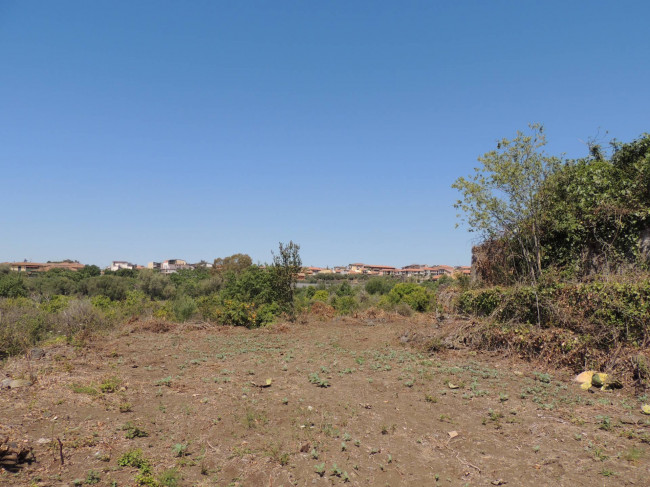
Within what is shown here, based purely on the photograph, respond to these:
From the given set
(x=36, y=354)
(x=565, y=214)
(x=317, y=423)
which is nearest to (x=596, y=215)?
(x=565, y=214)

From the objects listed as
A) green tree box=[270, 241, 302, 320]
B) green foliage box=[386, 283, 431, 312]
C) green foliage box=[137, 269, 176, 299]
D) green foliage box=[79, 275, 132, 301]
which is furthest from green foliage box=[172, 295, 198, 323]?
green foliage box=[79, 275, 132, 301]

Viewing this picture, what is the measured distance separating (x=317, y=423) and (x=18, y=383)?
5.26m

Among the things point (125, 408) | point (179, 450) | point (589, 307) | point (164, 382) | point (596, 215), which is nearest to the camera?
point (179, 450)

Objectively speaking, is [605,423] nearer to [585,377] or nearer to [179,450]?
[585,377]

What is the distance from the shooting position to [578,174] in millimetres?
10867

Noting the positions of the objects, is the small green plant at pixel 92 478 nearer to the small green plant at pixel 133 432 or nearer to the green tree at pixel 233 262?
the small green plant at pixel 133 432

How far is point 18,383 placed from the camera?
6.62 metres

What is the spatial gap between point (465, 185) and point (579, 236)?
3.20 meters

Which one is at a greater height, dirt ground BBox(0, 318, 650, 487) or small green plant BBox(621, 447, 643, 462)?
small green plant BBox(621, 447, 643, 462)

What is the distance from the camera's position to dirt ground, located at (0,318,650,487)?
4.19m

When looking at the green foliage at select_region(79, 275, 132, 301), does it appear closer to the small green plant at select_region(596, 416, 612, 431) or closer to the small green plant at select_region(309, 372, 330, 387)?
the small green plant at select_region(309, 372, 330, 387)

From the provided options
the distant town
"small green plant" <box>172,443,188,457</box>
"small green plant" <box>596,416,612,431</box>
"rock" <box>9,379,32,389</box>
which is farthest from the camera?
the distant town

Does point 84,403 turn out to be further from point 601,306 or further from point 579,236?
point 579,236

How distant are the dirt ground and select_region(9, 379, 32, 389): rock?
0.15 m
